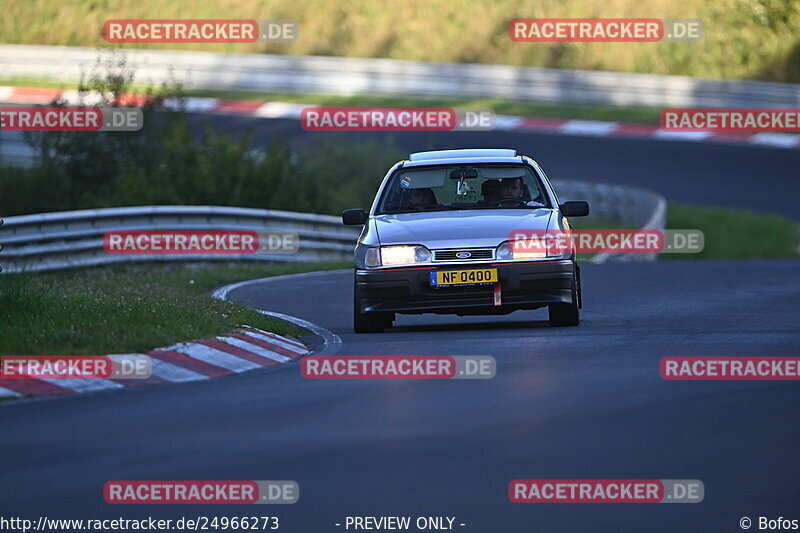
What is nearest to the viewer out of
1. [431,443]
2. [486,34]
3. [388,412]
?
[431,443]

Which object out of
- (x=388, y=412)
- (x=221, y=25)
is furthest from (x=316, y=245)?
(x=221, y=25)

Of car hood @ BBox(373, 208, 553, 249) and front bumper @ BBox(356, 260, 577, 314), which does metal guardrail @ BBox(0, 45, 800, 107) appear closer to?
car hood @ BBox(373, 208, 553, 249)

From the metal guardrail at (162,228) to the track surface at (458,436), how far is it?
927 cm

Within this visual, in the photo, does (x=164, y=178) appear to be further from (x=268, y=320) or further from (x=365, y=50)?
(x=365, y=50)

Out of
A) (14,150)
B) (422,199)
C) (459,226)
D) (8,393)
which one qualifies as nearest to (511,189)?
(422,199)

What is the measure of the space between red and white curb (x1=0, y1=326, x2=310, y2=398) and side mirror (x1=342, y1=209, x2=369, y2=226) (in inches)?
60.6

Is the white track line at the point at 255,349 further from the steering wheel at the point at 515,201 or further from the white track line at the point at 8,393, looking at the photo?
the steering wheel at the point at 515,201

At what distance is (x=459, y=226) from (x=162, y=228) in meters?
10.9

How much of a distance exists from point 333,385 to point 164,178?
708 inches

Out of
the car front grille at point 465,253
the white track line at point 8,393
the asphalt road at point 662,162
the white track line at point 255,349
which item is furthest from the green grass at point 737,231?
the white track line at point 8,393

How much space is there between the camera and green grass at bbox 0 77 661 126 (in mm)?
40188

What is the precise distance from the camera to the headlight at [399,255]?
12961mm

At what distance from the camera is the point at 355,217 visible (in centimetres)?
1398

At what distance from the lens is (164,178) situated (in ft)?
90.6
